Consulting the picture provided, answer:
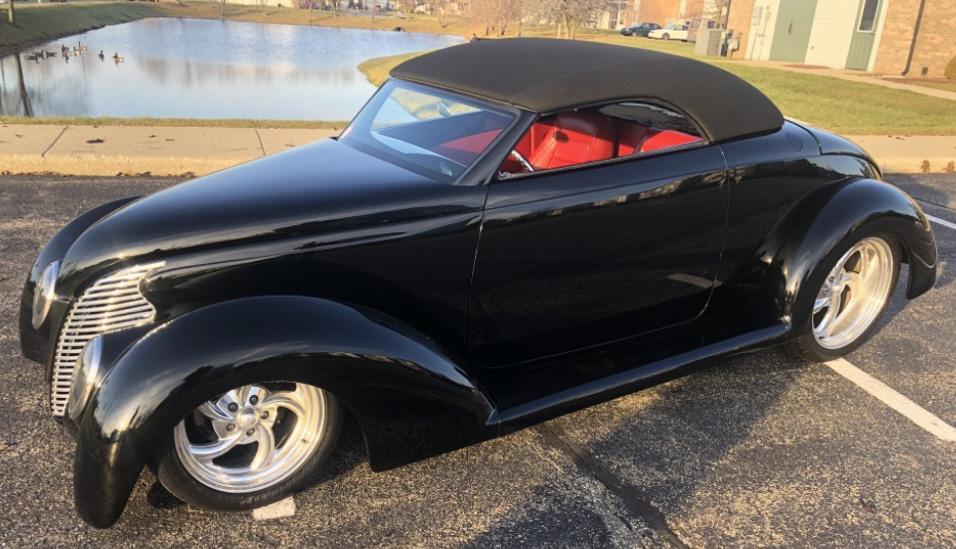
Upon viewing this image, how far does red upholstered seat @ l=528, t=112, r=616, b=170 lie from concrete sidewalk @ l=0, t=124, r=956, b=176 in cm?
508

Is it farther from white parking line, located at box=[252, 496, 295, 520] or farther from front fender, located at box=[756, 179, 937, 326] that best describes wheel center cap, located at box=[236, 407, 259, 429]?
front fender, located at box=[756, 179, 937, 326]

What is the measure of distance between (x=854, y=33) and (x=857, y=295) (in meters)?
26.1

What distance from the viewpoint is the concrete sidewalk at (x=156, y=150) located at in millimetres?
7402

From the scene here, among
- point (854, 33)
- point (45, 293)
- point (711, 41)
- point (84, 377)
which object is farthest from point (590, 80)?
point (711, 41)

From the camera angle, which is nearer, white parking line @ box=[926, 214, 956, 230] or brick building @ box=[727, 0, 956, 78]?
white parking line @ box=[926, 214, 956, 230]

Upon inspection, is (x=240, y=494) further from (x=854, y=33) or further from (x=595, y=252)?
(x=854, y=33)

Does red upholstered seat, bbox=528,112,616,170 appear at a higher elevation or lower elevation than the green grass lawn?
higher

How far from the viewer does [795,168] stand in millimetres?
3799

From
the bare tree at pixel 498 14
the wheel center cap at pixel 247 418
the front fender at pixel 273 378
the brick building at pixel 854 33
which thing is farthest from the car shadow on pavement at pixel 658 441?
the bare tree at pixel 498 14

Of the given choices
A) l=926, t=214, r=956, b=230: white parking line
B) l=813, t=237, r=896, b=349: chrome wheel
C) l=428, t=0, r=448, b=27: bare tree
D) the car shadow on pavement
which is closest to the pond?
l=926, t=214, r=956, b=230: white parking line

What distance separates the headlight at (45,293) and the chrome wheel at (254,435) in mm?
852

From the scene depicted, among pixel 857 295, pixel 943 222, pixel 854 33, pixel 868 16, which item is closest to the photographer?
pixel 857 295

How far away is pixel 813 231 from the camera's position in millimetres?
3730

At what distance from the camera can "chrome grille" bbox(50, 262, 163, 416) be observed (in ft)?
8.61
